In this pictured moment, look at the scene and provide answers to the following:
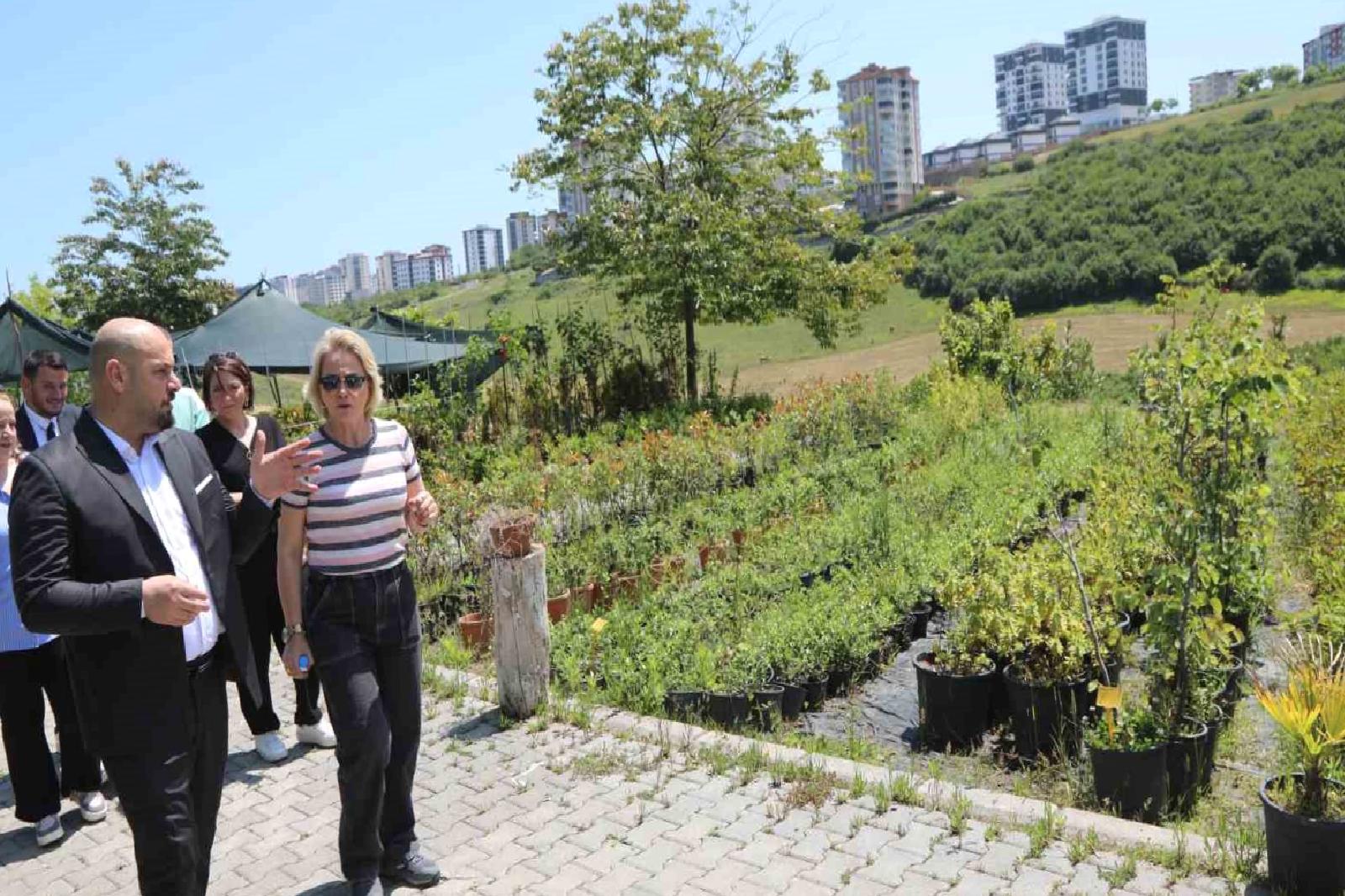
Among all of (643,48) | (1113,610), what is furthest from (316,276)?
(1113,610)

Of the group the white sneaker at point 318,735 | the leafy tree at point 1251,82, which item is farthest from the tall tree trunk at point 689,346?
the leafy tree at point 1251,82

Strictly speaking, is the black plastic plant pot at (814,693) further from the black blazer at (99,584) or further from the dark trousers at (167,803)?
the black blazer at (99,584)

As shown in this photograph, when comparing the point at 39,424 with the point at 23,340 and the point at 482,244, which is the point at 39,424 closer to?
the point at 23,340

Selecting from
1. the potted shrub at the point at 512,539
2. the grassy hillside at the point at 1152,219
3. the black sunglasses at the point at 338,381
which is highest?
the grassy hillside at the point at 1152,219

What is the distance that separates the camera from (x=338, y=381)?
3146mm

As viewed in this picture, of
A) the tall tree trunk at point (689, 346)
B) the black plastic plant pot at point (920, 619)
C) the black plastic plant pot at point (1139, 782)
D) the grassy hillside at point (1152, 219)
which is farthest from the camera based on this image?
the grassy hillside at point (1152, 219)

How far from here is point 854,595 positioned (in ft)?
18.9

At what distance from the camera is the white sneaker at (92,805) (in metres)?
4.05

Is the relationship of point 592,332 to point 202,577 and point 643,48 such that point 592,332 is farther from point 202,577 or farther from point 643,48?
point 202,577

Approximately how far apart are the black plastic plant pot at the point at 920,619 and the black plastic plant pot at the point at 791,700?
1.25 metres

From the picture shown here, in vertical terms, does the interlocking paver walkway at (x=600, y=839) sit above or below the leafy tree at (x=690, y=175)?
below

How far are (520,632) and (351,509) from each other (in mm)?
1714

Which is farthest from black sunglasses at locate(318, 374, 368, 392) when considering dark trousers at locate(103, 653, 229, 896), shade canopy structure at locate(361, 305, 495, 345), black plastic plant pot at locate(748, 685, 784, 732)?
shade canopy structure at locate(361, 305, 495, 345)

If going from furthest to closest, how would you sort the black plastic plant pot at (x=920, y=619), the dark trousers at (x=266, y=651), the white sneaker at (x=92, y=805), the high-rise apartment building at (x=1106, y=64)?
the high-rise apartment building at (x=1106, y=64) → the black plastic plant pot at (x=920, y=619) → the dark trousers at (x=266, y=651) → the white sneaker at (x=92, y=805)
